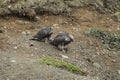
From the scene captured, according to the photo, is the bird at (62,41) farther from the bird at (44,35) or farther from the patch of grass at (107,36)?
the patch of grass at (107,36)

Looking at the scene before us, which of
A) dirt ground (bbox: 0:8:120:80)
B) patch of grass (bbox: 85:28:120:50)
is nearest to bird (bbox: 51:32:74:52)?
dirt ground (bbox: 0:8:120:80)

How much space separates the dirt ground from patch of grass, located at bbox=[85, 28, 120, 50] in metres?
0.19

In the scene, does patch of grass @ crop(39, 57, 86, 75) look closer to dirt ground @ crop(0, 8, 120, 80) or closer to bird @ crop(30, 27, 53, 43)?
dirt ground @ crop(0, 8, 120, 80)

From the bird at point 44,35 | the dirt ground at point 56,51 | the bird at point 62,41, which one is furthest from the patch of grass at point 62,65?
the bird at point 44,35

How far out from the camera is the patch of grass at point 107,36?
11953 mm

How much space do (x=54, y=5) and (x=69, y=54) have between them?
9.38 ft

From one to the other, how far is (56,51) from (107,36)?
2222 millimetres

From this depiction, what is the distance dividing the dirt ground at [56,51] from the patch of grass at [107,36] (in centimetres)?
19

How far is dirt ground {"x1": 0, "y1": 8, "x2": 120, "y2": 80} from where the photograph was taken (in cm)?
892

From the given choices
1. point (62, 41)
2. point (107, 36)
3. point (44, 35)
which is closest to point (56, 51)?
point (62, 41)

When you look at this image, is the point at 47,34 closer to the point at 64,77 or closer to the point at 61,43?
the point at 61,43

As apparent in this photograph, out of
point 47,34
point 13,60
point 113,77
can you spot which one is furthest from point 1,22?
point 113,77

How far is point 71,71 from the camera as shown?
942 centimetres

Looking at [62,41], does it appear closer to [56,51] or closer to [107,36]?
[56,51]
